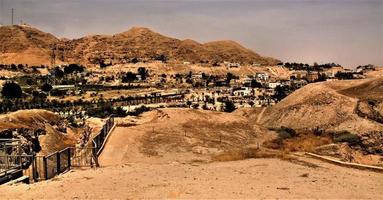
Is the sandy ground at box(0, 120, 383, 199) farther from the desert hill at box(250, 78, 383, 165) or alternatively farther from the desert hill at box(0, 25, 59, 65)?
the desert hill at box(0, 25, 59, 65)

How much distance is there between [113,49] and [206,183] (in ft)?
514

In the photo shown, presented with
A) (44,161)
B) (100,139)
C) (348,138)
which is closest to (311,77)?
(348,138)

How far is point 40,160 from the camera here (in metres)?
19.5

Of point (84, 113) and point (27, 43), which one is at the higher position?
point (27, 43)

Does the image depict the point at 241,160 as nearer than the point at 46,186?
No

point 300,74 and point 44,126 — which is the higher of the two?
point 300,74

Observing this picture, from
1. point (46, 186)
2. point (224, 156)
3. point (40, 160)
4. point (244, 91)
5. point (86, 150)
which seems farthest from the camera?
point (244, 91)

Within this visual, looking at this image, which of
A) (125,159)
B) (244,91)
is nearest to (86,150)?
(125,159)

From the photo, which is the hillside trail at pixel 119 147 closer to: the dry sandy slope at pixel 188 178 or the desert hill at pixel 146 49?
the dry sandy slope at pixel 188 178

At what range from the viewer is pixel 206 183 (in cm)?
1625

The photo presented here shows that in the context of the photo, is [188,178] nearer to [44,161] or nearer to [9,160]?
[44,161]

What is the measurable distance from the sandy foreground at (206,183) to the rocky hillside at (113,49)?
422 ft

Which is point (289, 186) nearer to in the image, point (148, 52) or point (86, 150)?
point (86, 150)

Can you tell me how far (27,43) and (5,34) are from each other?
11.3 m
